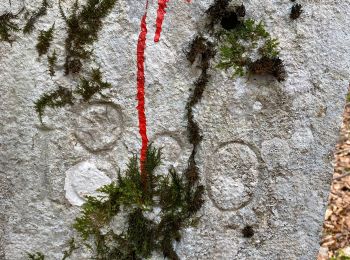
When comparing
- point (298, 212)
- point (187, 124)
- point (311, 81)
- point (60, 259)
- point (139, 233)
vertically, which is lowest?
point (60, 259)

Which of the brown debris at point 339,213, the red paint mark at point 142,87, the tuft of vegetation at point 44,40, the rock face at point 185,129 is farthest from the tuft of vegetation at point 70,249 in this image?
the brown debris at point 339,213

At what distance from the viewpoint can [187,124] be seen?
1.37 m

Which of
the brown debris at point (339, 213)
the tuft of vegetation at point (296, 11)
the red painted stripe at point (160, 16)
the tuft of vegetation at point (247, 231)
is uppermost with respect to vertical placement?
the tuft of vegetation at point (296, 11)

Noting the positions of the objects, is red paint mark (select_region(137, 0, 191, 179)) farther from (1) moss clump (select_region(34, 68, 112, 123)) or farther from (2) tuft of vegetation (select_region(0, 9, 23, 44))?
(2) tuft of vegetation (select_region(0, 9, 23, 44))

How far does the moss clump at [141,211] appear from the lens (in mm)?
1392

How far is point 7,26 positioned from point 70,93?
22 cm

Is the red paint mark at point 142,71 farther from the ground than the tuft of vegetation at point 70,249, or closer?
farther from the ground

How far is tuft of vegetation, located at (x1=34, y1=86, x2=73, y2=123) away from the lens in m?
1.31

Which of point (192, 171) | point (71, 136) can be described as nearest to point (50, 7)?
point (71, 136)

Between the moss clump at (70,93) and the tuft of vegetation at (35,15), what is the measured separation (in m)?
0.16

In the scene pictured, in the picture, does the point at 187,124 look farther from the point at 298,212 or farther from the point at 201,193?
the point at 298,212

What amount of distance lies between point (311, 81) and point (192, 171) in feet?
1.32

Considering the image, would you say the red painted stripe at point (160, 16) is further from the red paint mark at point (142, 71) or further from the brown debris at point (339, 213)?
the brown debris at point (339, 213)

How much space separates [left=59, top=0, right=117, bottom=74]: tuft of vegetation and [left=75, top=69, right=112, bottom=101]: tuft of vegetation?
4 centimetres
